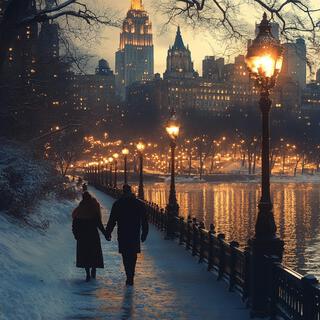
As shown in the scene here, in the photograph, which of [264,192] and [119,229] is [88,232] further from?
[264,192]

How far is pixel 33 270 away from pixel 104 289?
1.81 meters

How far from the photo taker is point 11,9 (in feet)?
50.4

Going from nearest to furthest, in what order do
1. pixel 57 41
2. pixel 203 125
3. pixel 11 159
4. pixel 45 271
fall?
1. pixel 45 271
2. pixel 57 41
3. pixel 11 159
4. pixel 203 125

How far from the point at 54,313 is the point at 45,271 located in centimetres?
390

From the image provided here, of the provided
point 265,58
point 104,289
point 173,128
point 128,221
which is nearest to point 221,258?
point 128,221

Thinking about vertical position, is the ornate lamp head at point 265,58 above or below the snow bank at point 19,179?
above

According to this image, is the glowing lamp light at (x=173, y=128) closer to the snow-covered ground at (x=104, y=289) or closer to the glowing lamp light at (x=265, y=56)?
the snow-covered ground at (x=104, y=289)

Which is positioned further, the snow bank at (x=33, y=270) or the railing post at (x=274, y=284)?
the snow bank at (x=33, y=270)

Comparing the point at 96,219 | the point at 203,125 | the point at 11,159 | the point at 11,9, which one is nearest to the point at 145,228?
the point at 96,219

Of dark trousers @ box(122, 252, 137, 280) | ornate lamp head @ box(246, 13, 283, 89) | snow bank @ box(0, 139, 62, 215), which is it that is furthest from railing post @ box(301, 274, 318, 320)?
snow bank @ box(0, 139, 62, 215)

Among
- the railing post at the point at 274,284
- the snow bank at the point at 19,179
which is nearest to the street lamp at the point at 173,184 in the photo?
the snow bank at the point at 19,179

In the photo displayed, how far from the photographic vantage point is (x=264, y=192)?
37.6 ft

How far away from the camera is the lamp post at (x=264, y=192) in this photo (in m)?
11.0

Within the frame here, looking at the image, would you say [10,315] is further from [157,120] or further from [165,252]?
[157,120]
